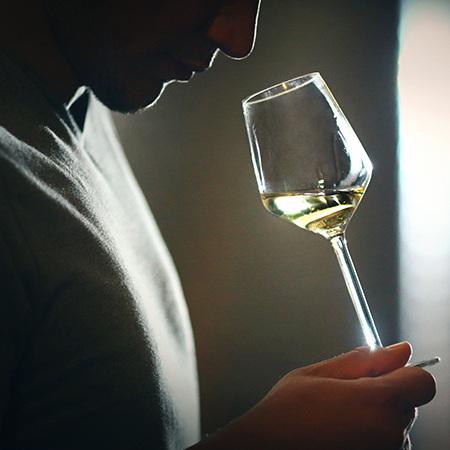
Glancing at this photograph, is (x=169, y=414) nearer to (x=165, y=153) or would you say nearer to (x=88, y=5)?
(x=88, y=5)

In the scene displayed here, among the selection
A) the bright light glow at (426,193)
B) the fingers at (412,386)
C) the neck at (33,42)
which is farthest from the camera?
the bright light glow at (426,193)

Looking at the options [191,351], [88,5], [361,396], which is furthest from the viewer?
[191,351]

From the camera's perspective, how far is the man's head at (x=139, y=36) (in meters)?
0.68

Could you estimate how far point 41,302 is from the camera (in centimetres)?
45

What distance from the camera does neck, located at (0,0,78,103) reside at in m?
0.64

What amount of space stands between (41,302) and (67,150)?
25 cm

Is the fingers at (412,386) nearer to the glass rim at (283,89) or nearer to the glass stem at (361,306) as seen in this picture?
the glass stem at (361,306)

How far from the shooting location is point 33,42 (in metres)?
0.66

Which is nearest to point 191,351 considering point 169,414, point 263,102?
point 169,414

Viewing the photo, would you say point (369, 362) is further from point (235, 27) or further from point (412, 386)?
point (235, 27)

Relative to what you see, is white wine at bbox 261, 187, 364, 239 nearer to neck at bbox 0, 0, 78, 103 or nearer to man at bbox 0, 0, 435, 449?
man at bbox 0, 0, 435, 449

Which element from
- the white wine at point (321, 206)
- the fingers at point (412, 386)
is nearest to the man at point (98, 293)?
the fingers at point (412, 386)

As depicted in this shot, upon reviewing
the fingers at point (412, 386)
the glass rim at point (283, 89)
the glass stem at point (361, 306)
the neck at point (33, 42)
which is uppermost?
the neck at point (33, 42)

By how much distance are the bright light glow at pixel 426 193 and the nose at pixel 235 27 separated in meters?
0.92
